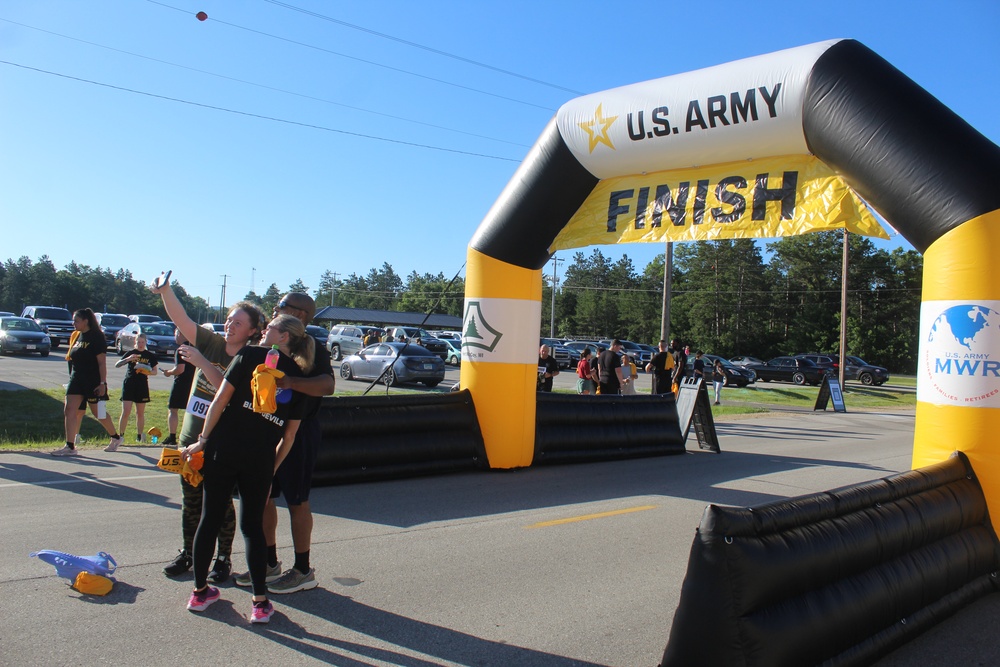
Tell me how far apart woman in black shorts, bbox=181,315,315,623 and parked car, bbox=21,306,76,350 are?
1306 inches

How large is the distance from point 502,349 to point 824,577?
6.18 meters

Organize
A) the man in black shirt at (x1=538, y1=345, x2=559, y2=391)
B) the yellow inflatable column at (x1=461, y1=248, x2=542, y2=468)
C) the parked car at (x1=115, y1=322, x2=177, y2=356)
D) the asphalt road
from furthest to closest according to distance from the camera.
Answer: the parked car at (x1=115, y1=322, x2=177, y2=356), the man in black shirt at (x1=538, y1=345, x2=559, y2=391), the yellow inflatable column at (x1=461, y1=248, x2=542, y2=468), the asphalt road

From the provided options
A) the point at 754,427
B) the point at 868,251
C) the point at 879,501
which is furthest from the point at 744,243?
the point at 879,501

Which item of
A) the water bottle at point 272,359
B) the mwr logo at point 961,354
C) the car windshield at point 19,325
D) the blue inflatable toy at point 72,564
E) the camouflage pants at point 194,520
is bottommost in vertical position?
the blue inflatable toy at point 72,564

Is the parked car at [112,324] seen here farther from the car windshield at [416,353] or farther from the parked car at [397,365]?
the car windshield at [416,353]

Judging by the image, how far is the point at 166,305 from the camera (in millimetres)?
4664

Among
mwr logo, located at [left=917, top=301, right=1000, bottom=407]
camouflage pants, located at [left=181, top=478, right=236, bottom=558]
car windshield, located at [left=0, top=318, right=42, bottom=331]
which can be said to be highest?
mwr logo, located at [left=917, top=301, right=1000, bottom=407]

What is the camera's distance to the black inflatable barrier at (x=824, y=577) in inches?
133

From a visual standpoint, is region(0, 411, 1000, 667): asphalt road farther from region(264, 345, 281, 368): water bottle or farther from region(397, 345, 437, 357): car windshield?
region(397, 345, 437, 357): car windshield

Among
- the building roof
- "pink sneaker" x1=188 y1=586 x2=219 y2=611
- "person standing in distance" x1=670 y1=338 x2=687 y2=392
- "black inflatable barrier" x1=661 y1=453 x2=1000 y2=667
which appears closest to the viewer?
"black inflatable barrier" x1=661 y1=453 x2=1000 y2=667

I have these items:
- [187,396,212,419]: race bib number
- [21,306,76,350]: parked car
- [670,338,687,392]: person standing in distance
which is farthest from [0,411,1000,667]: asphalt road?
[21,306,76,350]: parked car

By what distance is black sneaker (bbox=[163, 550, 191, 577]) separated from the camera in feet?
16.2

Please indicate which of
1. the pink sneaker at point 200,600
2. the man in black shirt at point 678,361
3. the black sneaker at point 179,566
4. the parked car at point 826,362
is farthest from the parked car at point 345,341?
the pink sneaker at point 200,600

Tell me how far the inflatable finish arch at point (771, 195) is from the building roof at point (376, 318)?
43912mm
